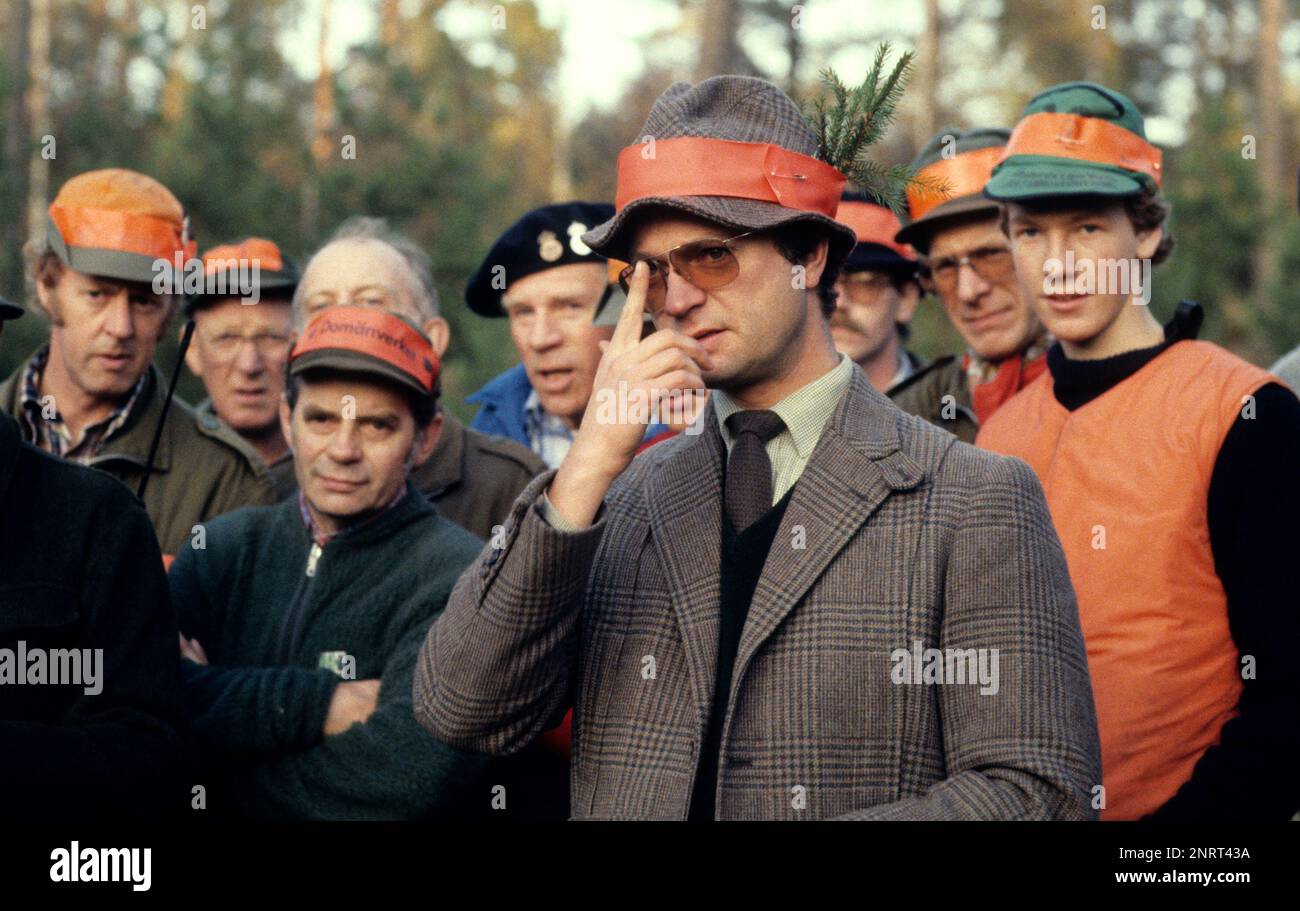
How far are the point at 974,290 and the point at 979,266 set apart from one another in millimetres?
81

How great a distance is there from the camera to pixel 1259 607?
11.7 ft

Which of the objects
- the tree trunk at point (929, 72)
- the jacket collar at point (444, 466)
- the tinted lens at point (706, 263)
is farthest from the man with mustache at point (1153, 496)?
the tree trunk at point (929, 72)

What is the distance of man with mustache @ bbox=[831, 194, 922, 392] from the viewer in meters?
5.72

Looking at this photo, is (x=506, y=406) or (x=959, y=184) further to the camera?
(x=506, y=406)

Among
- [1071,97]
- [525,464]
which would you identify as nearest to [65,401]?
[525,464]

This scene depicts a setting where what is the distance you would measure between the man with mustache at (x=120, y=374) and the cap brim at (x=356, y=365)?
3.25 feet

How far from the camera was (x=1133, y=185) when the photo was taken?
13.5 ft

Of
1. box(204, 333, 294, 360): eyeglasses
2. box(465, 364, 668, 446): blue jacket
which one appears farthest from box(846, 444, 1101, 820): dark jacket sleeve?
box(204, 333, 294, 360): eyeglasses

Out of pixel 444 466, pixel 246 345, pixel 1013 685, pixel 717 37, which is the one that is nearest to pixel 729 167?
pixel 1013 685

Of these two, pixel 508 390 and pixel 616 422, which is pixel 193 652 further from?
pixel 508 390

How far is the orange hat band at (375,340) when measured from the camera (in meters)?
4.42

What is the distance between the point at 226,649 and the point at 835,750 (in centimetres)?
196
